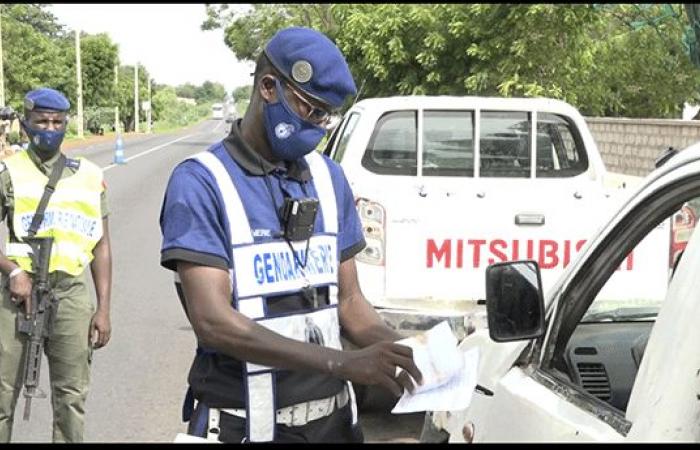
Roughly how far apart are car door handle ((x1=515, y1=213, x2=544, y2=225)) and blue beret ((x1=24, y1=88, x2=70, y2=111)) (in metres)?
2.83

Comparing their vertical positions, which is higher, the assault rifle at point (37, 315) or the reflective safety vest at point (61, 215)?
the reflective safety vest at point (61, 215)

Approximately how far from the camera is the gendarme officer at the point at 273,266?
218 cm

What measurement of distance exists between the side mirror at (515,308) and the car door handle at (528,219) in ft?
12.0

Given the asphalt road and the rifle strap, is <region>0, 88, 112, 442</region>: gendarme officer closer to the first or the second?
the rifle strap

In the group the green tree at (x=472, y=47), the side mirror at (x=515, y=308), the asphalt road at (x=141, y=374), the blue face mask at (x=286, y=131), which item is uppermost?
the green tree at (x=472, y=47)

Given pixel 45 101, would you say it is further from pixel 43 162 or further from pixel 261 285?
pixel 261 285

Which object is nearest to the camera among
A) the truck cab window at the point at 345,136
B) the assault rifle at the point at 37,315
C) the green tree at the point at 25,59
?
the assault rifle at the point at 37,315

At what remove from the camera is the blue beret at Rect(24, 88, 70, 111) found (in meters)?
4.48

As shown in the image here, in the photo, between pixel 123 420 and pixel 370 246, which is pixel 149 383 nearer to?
pixel 123 420

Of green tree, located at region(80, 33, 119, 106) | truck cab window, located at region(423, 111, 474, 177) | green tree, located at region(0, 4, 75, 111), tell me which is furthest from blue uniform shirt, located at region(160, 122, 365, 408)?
green tree, located at region(80, 33, 119, 106)

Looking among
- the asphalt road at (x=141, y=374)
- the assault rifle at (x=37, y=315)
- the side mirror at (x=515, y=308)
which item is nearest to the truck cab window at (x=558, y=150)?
the asphalt road at (x=141, y=374)

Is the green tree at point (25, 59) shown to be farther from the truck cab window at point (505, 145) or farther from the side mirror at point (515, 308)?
the side mirror at point (515, 308)

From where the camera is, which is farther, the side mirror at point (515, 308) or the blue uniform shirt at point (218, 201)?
the side mirror at point (515, 308)

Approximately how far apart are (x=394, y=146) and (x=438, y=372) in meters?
5.10
